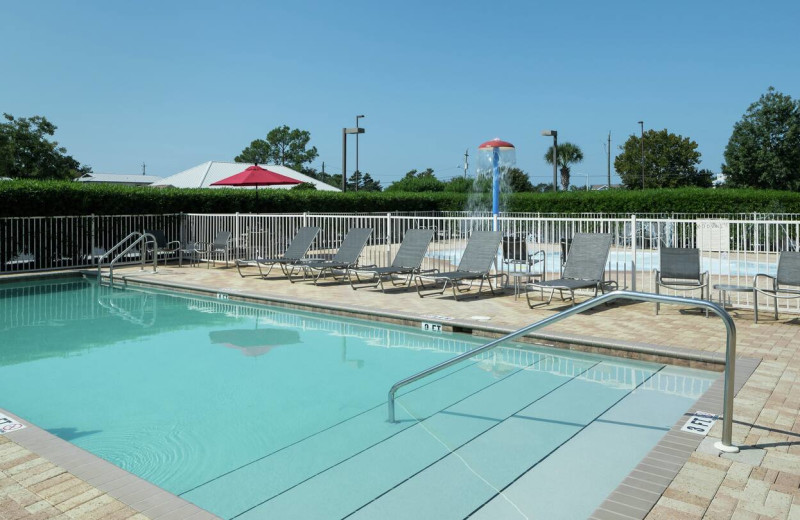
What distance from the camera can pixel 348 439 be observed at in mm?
4418

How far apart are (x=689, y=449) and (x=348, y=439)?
2.21 meters

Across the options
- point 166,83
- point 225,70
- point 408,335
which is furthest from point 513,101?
point 408,335

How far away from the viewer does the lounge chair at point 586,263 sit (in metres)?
8.80

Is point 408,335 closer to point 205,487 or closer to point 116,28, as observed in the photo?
point 205,487

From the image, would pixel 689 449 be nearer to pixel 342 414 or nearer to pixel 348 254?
pixel 342 414

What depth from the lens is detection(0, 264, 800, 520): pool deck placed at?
2.95 m

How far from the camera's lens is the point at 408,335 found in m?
7.89

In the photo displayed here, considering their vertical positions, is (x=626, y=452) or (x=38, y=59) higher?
(x=38, y=59)

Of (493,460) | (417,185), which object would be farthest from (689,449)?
(417,185)

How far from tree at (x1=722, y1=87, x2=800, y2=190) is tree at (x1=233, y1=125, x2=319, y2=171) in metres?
52.8

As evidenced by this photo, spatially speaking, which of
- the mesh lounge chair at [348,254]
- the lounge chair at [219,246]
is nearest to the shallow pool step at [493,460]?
the mesh lounge chair at [348,254]

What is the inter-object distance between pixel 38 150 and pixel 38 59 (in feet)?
57.4

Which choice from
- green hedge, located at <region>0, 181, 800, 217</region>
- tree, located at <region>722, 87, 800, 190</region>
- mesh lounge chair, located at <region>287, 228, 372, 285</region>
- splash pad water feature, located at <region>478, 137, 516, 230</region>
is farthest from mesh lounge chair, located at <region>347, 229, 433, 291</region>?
tree, located at <region>722, 87, 800, 190</region>

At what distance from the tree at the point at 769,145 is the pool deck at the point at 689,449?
31.1 m
